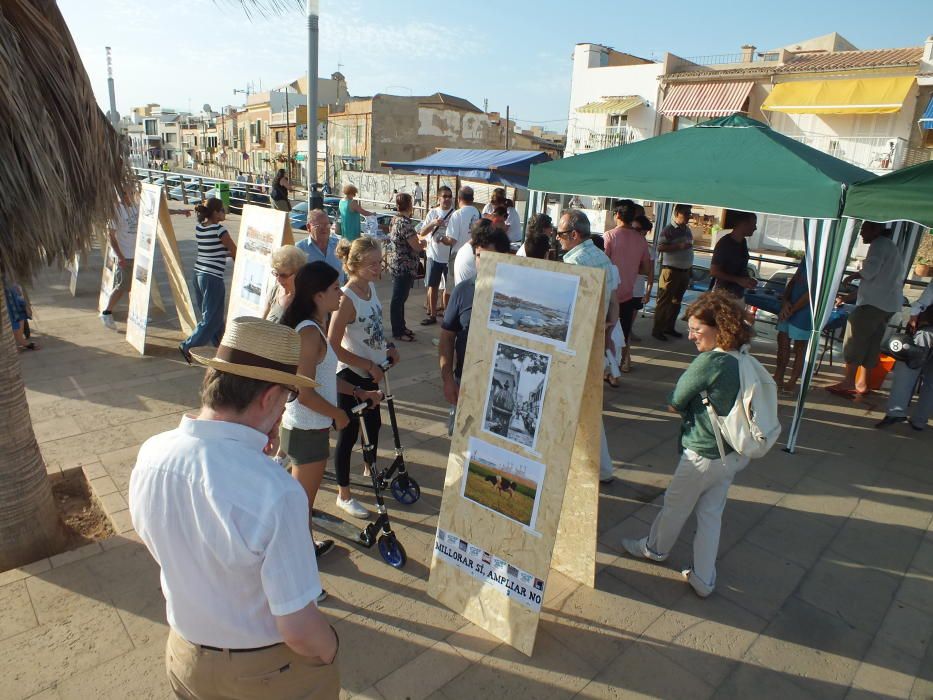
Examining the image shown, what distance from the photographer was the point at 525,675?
2.60m

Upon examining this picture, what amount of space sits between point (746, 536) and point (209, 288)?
18.2ft

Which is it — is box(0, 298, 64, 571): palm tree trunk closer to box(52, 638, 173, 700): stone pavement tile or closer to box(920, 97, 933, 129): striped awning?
box(52, 638, 173, 700): stone pavement tile

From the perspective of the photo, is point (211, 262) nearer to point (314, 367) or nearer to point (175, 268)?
point (175, 268)

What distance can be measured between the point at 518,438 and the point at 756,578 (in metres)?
1.87

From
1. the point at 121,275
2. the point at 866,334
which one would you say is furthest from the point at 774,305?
the point at 121,275

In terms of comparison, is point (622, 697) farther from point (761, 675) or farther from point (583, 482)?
point (583, 482)

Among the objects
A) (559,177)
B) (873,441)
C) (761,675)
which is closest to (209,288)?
(559,177)

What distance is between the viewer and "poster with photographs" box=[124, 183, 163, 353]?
6.53 m

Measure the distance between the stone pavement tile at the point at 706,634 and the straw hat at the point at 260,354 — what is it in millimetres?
2331

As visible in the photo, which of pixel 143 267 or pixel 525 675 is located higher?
pixel 143 267

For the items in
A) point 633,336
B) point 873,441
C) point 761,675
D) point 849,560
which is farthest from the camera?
point 633,336

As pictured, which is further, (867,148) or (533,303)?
(867,148)

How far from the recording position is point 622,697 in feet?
8.23

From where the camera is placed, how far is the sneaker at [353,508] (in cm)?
369
